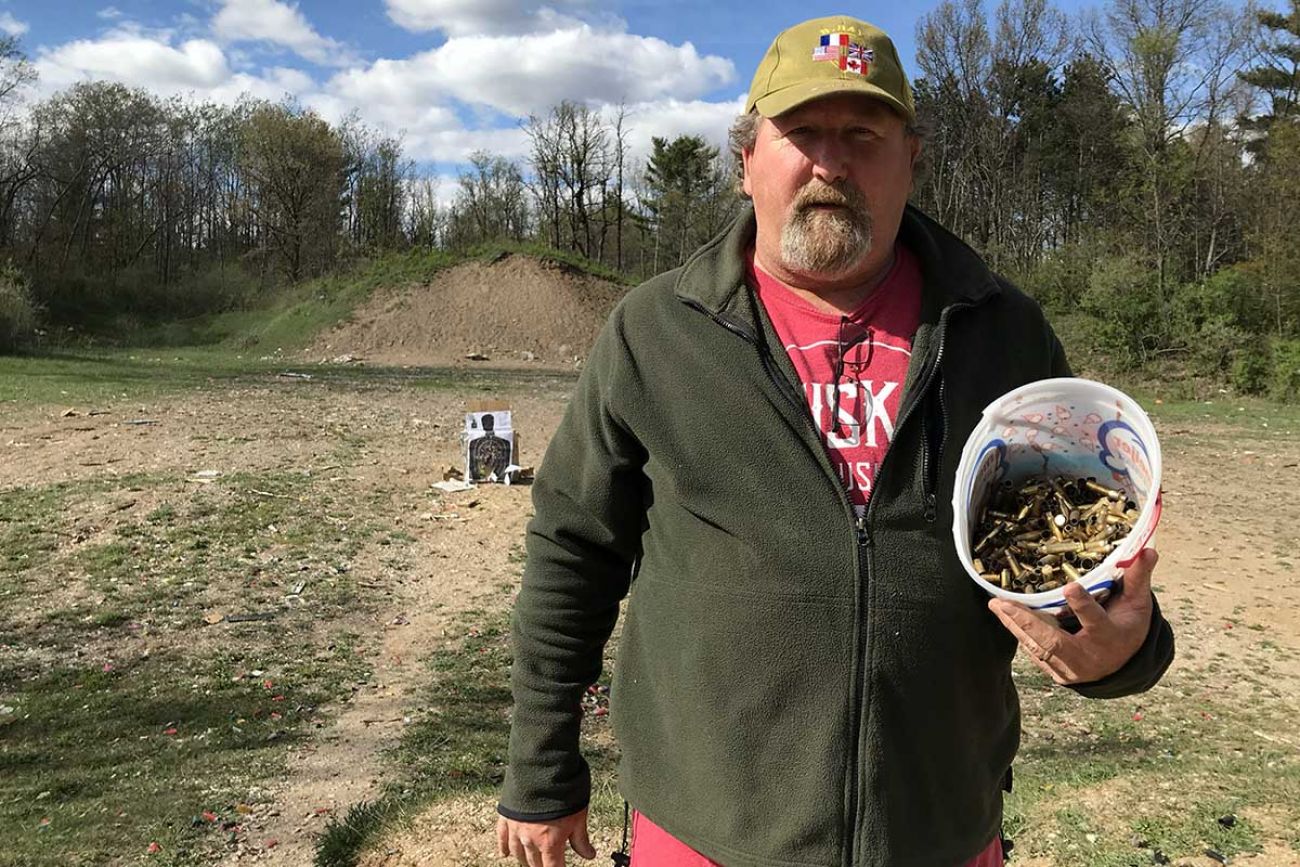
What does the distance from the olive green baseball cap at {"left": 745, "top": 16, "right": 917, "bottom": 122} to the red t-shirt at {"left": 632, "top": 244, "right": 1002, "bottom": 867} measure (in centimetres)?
33

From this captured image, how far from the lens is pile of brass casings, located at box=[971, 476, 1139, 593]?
5.20ft

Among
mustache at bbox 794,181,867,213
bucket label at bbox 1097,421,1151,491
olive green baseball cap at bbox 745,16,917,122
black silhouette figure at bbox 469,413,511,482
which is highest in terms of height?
olive green baseball cap at bbox 745,16,917,122

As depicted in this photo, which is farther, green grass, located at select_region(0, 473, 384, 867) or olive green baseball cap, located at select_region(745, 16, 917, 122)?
green grass, located at select_region(0, 473, 384, 867)

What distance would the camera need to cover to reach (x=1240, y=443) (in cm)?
1538

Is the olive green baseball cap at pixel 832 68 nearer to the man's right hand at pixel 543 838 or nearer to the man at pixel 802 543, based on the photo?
the man at pixel 802 543

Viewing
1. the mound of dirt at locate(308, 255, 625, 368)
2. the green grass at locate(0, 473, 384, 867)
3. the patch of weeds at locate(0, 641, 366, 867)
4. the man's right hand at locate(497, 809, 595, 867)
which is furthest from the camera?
the mound of dirt at locate(308, 255, 625, 368)

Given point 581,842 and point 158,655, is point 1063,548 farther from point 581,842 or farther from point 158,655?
point 158,655

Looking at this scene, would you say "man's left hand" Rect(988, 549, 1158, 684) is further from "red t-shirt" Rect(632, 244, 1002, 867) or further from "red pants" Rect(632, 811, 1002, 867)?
"red pants" Rect(632, 811, 1002, 867)

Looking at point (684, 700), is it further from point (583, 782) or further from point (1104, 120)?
point (1104, 120)

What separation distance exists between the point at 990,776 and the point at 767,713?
1.47 feet

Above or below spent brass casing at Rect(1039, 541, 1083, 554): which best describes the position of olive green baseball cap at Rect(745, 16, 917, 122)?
above

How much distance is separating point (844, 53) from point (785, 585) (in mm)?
998

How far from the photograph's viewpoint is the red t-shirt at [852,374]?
1715mm

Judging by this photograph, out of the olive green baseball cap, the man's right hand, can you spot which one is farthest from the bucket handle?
the man's right hand
